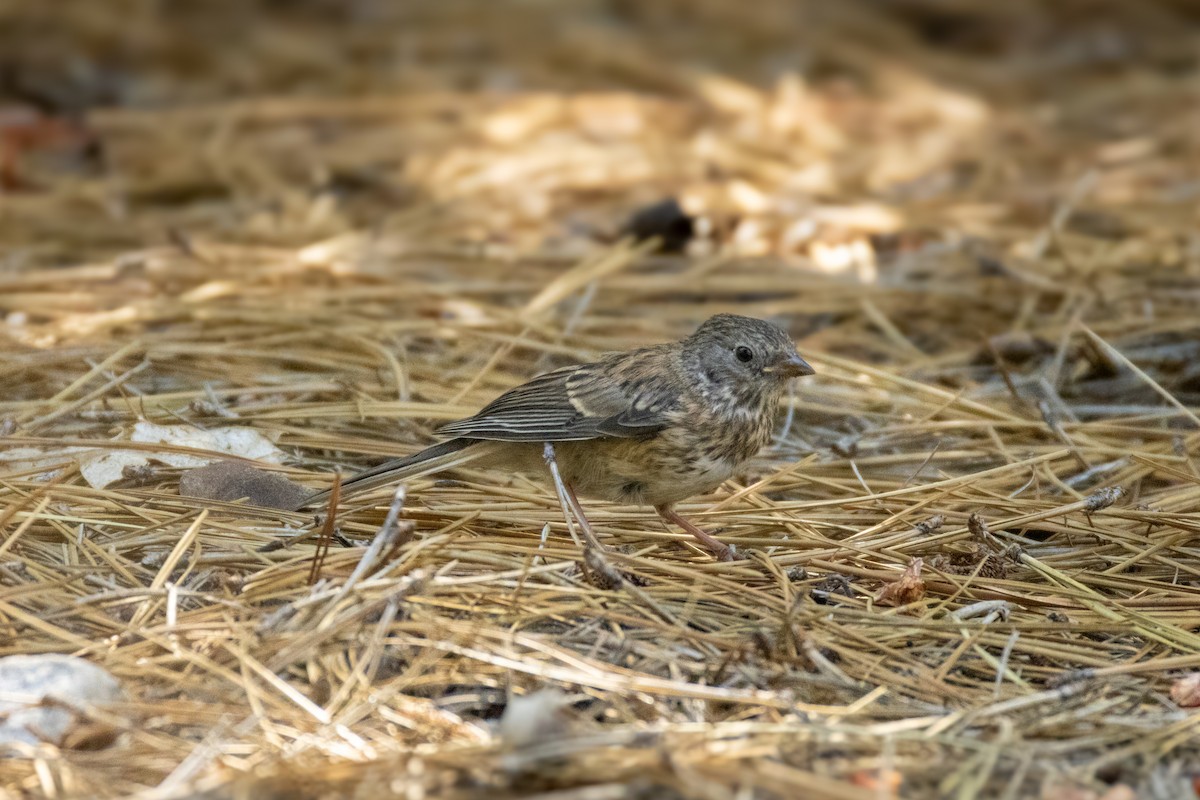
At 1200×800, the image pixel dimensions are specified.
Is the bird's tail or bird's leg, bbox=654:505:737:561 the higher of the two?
the bird's tail

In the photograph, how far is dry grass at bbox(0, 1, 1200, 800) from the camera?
289 cm

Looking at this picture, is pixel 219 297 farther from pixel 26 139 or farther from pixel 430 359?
pixel 26 139

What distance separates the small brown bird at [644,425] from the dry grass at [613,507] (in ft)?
0.58

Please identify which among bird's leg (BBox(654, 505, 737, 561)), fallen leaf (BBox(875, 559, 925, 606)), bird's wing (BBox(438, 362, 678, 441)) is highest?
bird's wing (BBox(438, 362, 678, 441))

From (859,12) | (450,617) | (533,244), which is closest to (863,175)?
(533,244)

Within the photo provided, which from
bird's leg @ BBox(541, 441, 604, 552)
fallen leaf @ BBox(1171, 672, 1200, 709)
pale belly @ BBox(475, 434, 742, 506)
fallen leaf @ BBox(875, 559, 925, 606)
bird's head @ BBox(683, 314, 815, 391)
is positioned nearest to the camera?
fallen leaf @ BBox(1171, 672, 1200, 709)

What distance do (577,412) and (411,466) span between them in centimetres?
53

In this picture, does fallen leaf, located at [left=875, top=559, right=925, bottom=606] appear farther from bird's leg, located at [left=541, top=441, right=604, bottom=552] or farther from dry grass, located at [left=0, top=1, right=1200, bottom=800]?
bird's leg, located at [left=541, top=441, right=604, bottom=552]

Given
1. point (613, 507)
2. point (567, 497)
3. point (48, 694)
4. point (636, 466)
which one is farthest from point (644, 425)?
point (48, 694)

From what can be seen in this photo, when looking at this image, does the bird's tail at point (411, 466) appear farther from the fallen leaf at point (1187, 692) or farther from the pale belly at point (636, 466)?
the fallen leaf at point (1187, 692)

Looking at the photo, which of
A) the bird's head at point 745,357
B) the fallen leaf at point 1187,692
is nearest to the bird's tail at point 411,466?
the bird's head at point 745,357

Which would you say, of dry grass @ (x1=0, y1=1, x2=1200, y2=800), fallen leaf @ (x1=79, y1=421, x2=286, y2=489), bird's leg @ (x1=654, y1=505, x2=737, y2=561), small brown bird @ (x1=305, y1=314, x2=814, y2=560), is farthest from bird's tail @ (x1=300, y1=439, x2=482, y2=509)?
bird's leg @ (x1=654, y1=505, x2=737, y2=561)

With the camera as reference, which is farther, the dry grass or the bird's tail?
the bird's tail

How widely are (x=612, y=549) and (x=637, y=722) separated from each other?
1.05 meters
